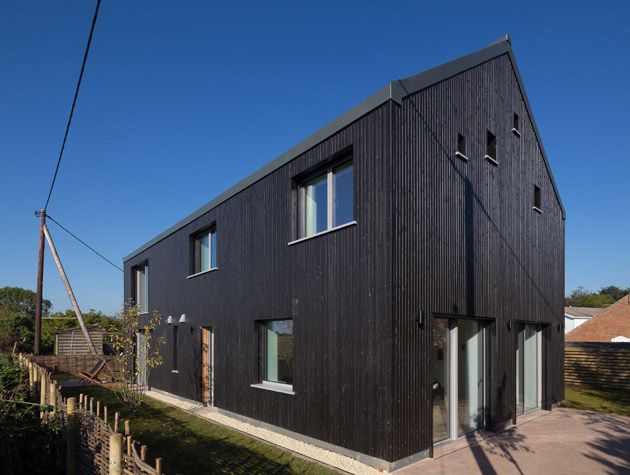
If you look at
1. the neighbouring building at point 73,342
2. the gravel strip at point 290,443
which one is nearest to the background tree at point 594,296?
the neighbouring building at point 73,342

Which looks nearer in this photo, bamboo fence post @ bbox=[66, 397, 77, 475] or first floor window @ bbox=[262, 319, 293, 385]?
bamboo fence post @ bbox=[66, 397, 77, 475]

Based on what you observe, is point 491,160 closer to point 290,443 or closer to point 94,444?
point 290,443

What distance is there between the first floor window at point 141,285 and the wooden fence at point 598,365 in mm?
16094

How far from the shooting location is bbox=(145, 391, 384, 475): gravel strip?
6.97 metres

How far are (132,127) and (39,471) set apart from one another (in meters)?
10.9

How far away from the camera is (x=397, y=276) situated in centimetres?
707

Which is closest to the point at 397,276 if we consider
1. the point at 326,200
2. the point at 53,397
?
the point at 326,200

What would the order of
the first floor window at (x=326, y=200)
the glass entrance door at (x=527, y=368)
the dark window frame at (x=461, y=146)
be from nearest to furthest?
the first floor window at (x=326, y=200), the dark window frame at (x=461, y=146), the glass entrance door at (x=527, y=368)

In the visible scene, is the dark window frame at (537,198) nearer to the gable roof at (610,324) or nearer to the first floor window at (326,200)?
the first floor window at (326,200)

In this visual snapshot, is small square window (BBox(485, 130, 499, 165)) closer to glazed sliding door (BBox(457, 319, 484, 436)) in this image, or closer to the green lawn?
glazed sliding door (BBox(457, 319, 484, 436))

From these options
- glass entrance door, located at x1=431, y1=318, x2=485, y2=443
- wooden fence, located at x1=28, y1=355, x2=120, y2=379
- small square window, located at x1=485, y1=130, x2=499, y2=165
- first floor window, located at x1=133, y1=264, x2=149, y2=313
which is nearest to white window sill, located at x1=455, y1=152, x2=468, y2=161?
small square window, located at x1=485, y1=130, x2=499, y2=165

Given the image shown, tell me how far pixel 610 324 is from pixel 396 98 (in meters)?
33.1

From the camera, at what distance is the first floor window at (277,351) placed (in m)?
9.41

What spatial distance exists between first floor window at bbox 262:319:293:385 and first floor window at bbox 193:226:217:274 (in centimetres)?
345
